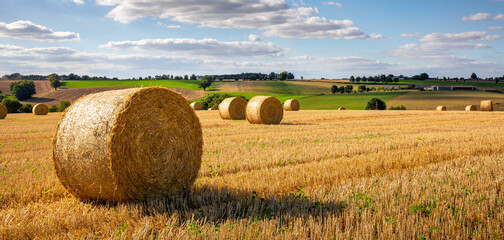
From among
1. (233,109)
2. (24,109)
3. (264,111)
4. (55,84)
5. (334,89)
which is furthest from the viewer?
(334,89)

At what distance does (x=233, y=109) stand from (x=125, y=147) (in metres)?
19.2

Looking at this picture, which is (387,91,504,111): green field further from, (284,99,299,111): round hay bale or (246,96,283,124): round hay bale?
(246,96,283,124): round hay bale

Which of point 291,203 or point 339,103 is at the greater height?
point 291,203

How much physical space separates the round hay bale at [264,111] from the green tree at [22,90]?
64.8 m

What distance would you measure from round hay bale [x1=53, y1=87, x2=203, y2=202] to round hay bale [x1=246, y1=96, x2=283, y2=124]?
13509 mm

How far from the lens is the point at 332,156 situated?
10195mm

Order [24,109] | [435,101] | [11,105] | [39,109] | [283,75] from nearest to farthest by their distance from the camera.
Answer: [39,109], [11,105], [24,109], [435,101], [283,75]

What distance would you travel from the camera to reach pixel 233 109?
2558cm

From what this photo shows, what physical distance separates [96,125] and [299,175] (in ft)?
12.3

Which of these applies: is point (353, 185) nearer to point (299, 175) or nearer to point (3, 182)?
point (299, 175)

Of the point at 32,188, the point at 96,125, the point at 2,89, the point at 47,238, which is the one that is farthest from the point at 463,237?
the point at 2,89

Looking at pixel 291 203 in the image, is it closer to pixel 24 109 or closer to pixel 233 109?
pixel 233 109

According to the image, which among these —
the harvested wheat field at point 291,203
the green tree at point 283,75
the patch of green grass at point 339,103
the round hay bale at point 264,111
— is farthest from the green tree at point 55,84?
the harvested wheat field at point 291,203

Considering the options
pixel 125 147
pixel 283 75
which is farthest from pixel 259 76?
pixel 125 147
